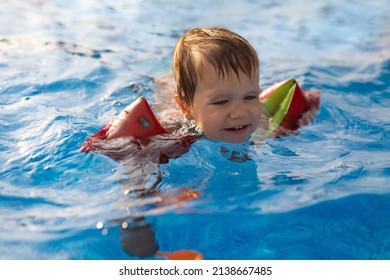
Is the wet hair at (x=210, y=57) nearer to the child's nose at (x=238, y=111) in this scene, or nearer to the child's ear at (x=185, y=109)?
the child's ear at (x=185, y=109)

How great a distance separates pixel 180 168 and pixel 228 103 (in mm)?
530

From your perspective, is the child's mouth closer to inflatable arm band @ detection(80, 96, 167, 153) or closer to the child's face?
the child's face

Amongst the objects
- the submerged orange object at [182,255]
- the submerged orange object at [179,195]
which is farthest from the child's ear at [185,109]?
the submerged orange object at [182,255]

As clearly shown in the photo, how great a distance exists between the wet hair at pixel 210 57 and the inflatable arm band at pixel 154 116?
281mm

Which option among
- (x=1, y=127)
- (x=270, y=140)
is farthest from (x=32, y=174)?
(x=270, y=140)

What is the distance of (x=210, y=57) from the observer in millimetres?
3459

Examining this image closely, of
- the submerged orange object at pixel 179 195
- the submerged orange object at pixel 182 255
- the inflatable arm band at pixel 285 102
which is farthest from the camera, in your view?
the inflatable arm band at pixel 285 102

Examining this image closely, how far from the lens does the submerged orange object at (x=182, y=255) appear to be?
2848mm

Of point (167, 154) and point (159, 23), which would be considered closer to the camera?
Result: point (167, 154)

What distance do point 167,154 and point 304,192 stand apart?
2.93ft

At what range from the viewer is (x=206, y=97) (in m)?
3.49

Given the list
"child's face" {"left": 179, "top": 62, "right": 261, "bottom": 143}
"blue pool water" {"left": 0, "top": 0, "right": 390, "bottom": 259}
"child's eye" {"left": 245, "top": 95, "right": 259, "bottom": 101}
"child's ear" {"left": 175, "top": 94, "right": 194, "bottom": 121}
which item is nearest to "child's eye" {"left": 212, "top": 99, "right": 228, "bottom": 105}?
"child's face" {"left": 179, "top": 62, "right": 261, "bottom": 143}

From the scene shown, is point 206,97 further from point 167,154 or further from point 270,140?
point 270,140

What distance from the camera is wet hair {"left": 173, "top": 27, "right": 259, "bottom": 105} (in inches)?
135
